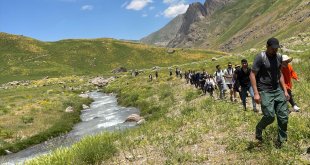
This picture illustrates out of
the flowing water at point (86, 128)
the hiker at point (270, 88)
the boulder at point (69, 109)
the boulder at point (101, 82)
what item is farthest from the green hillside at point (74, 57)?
the hiker at point (270, 88)

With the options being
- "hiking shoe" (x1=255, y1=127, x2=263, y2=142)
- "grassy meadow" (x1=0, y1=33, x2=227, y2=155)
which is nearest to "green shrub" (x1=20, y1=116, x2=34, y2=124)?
"grassy meadow" (x1=0, y1=33, x2=227, y2=155)

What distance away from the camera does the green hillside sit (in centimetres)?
12269

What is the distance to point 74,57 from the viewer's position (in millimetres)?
140125

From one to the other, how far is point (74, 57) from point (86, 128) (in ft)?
356

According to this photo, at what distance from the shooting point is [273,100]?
10633mm

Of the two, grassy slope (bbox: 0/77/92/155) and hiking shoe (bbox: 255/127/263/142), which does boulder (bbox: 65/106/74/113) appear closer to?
grassy slope (bbox: 0/77/92/155)

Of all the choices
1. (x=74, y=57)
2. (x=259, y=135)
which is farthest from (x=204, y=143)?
(x=74, y=57)

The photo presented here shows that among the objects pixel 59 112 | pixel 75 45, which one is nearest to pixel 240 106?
pixel 59 112

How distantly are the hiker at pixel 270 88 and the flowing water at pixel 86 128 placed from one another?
10.9 metres

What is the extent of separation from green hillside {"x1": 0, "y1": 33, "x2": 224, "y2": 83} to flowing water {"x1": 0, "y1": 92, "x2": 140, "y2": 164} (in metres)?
73.6

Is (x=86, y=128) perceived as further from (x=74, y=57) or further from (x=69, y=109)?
(x=74, y=57)

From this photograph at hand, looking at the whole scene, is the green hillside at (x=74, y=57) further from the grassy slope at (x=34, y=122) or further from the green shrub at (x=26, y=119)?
the green shrub at (x=26, y=119)

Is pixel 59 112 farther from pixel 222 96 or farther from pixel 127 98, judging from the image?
pixel 222 96

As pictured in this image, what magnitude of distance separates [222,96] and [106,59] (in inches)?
4528
